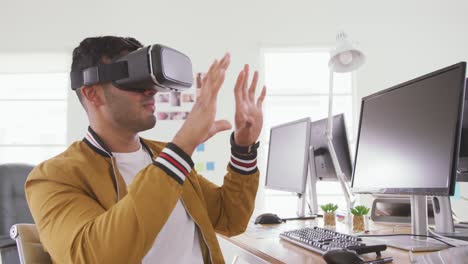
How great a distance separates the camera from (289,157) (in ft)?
7.37

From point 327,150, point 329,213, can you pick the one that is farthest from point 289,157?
point 329,213

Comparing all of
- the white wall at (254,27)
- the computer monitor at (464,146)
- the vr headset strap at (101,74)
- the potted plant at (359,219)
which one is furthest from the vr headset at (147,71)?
the white wall at (254,27)

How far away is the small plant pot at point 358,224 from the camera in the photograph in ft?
5.16

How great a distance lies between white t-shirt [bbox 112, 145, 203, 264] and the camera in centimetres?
116

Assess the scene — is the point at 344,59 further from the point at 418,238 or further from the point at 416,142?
the point at 418,238

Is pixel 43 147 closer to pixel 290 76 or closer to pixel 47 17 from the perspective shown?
pixel 47 17

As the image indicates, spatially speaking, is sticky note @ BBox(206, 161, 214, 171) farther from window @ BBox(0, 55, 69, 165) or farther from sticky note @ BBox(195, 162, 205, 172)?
window @ BBox(0, 55, 69, 165)

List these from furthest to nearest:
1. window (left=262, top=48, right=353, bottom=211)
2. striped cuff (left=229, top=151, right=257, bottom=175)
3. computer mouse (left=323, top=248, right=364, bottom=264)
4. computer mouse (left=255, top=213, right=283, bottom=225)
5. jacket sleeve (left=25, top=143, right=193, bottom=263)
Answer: window (left=262, top=48, right=353, bottom=211) < computer mouse (left=255, top=213, right=283, bottom=225) < striped cuff (left=229, top=151, right=257, bottom=175) < computer mouse (left=323, top=248, right=364, bottom=264) < jacket sleeve (left=25, top=143, right=193, bottom=263)

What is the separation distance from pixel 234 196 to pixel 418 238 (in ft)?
1.92

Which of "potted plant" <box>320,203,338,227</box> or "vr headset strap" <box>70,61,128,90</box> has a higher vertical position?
"vr headset strap" <box>70,61,128,90</box>

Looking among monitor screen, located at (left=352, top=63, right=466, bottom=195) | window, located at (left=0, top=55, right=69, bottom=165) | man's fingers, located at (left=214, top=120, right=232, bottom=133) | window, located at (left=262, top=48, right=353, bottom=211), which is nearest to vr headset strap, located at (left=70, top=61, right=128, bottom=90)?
man's fingers, located at (left=214, top=120, right=232, bottom=133)

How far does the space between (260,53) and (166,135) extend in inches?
45.7

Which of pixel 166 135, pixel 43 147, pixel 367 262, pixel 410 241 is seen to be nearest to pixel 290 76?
pixel 166 135

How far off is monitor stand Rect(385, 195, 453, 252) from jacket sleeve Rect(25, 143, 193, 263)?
2.22 ft
